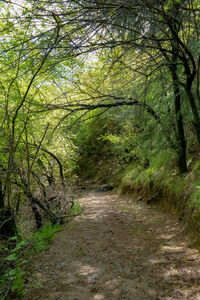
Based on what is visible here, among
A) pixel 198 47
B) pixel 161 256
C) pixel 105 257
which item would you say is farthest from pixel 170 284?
pixel 198 47

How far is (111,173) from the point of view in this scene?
14.9 m

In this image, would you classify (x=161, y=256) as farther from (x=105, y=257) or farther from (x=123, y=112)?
(x=123, y=112)

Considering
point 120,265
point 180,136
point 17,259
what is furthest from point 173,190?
point 17,259

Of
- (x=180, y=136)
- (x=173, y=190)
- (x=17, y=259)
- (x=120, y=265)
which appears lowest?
(x=120, y=265)

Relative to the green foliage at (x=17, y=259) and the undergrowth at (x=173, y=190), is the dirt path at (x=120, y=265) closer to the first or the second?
the green foliage at (x=17, y=259)

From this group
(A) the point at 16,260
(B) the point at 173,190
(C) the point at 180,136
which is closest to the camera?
(A) the point at 16,260

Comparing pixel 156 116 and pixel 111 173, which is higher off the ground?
pixel 156 116

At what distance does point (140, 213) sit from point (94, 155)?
13.4m

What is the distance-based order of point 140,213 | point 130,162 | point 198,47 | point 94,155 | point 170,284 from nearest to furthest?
1. point 170,284
2. point 198,47
3. point 140,213
4. point 130,162
5. point 94,155

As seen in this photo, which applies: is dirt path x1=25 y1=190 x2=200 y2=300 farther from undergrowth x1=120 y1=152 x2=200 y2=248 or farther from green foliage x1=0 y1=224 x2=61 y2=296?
undergrowth x1=120 y1=152 x2=200 y2=248

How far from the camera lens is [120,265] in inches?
128

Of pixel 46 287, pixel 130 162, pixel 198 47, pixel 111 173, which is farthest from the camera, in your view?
pixel 111 173

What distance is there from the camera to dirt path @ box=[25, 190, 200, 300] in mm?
2572

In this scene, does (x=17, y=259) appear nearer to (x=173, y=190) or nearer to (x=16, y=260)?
(x=16, y=260)
